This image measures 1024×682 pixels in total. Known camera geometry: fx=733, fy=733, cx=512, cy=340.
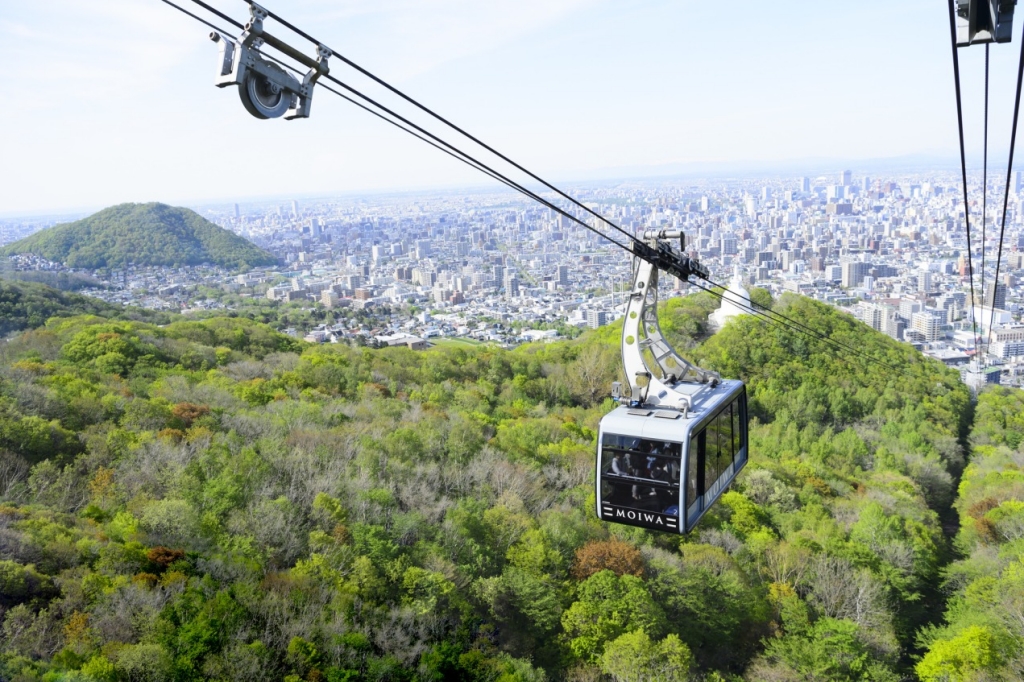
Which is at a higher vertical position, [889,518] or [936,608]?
[889,518]

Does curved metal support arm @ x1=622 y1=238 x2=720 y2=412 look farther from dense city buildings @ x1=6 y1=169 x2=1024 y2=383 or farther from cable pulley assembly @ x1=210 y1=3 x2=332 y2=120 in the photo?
dense city buildings @ x1=6 y1=169 x2=1024 y2=383

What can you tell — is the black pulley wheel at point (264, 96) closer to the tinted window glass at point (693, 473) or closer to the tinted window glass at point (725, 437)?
the tinted window glass at point (693, 473)

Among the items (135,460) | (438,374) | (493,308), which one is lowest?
(493,308)

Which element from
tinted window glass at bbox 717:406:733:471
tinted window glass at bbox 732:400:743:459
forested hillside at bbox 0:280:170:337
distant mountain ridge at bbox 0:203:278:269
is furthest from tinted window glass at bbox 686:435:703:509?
distant mountain ridge at bbox 0:203:278:269

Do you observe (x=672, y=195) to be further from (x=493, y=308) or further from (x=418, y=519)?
(x=418, y=519)

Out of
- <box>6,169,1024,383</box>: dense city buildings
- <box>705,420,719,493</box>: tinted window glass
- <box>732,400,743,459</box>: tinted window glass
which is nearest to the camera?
<box>705,420,719,493</box>: tinted window glass

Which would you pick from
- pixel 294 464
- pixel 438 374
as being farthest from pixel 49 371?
pixel 438 374
